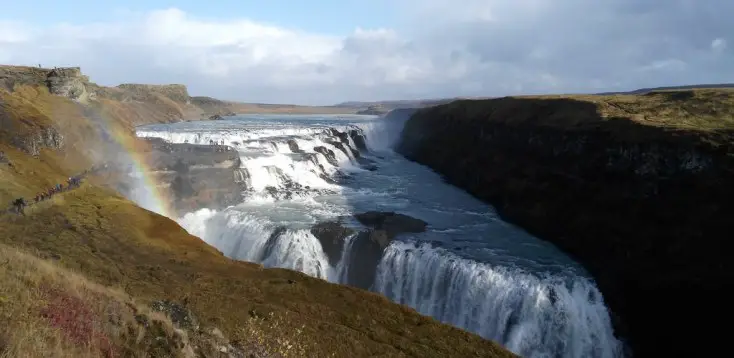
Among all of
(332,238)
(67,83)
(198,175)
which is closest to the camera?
(332,238)

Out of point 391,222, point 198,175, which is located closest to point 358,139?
point 198,175

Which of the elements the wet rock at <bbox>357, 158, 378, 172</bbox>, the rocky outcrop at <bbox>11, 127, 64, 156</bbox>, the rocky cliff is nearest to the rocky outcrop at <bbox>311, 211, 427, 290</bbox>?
the rocky cliff

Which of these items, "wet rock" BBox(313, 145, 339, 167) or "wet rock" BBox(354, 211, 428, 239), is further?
"wet rock" BBox(313, 145, 339, 167)

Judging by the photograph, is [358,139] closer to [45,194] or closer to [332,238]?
[332,238]

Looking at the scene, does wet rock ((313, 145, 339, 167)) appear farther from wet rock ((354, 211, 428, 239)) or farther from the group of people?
the group of people

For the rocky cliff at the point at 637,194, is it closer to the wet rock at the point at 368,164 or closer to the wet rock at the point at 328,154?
the wet rock at the point at 368,164
